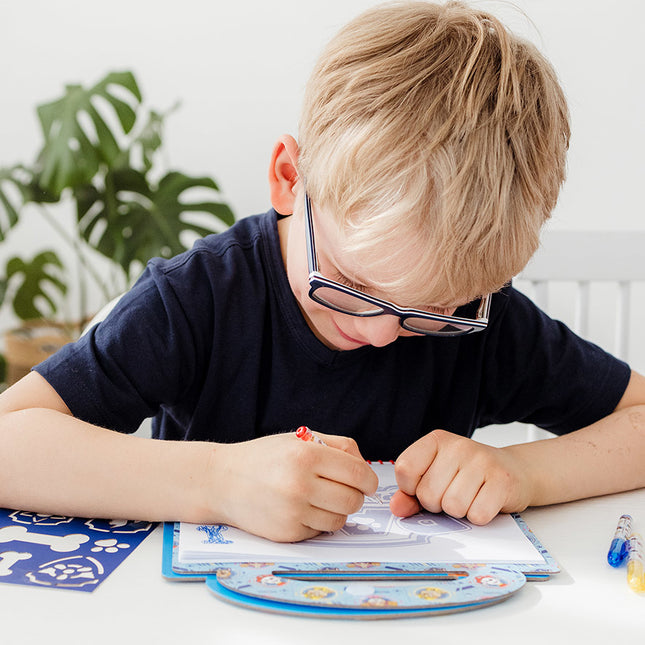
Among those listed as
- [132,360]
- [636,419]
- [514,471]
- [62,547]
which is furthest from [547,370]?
[62,547]

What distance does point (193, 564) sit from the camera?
1.79 ft

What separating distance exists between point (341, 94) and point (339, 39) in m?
0.09

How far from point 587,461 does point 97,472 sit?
0.46 metres

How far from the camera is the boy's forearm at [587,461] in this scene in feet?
2.42

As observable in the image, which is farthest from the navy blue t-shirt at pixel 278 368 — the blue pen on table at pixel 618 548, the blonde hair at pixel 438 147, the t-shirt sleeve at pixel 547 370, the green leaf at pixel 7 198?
the green leaf at pixel 7 198

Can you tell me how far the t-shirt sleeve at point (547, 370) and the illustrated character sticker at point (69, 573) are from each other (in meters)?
0.54

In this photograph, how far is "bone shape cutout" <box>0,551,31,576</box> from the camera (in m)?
0.53

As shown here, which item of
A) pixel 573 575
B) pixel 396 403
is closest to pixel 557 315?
pixel 396 403

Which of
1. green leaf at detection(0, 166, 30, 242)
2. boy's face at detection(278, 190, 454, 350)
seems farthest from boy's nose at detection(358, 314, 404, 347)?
green leaf at detection(0, 166, 30, 242)

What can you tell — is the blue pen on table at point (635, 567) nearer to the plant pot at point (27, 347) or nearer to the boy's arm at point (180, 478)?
the boy's arm at point (180, 478)

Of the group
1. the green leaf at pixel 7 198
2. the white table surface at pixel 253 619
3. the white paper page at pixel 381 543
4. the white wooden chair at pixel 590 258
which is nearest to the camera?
the white table surface at pixel 253 619

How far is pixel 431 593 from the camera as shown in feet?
1.69

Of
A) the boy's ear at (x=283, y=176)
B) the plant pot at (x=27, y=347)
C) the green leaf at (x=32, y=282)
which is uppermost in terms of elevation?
the boy's ear at (x=283, y=176)

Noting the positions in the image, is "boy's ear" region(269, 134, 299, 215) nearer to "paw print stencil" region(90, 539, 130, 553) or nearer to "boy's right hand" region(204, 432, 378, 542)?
"boy's right hand" region(204, 432, 378, 542)
